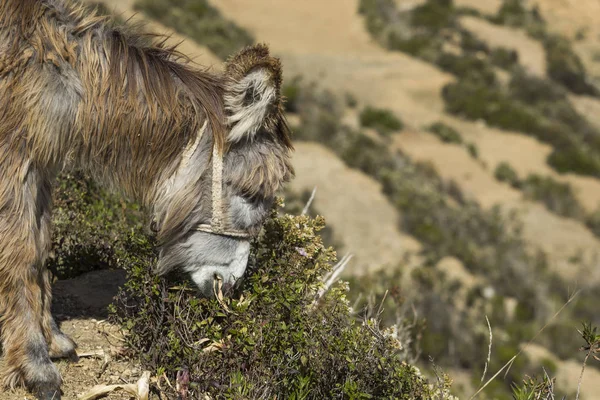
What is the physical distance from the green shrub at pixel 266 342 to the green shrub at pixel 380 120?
18336 millimetres

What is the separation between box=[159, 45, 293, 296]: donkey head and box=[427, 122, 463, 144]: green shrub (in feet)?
64.4

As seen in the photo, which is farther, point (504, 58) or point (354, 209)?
point (504, 58)

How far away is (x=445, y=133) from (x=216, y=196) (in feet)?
65.6

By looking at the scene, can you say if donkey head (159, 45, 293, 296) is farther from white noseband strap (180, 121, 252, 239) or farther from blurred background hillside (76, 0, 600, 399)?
blurred background hillside (76, 0, 600, 399)

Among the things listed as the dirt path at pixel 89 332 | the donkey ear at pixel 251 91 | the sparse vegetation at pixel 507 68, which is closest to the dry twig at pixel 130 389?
the dirt path at pixel 89 332

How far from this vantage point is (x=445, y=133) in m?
22.7

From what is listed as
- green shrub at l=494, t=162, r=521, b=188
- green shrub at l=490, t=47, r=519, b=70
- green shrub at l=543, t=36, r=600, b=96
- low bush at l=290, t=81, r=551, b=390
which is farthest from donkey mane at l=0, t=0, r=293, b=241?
green shrub at l=543, t=36, r=600, b=96

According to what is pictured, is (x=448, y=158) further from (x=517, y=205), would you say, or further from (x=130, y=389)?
(x=130, y=389)

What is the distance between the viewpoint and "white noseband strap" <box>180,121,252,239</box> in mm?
3451

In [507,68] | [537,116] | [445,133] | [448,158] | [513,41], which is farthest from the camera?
[513,41]

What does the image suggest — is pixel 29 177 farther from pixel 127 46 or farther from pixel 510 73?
pixel 510 73

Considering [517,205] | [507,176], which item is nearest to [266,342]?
[517,205]

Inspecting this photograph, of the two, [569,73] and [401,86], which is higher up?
[569,73]

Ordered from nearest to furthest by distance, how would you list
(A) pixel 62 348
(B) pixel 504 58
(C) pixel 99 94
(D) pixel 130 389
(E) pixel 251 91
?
1. (E) pixel 251 91
2. (C) pixel 99 94
3. (D) pixel 130 389
4. (A) pixel 62 348
5. (B) pixel 504 58
